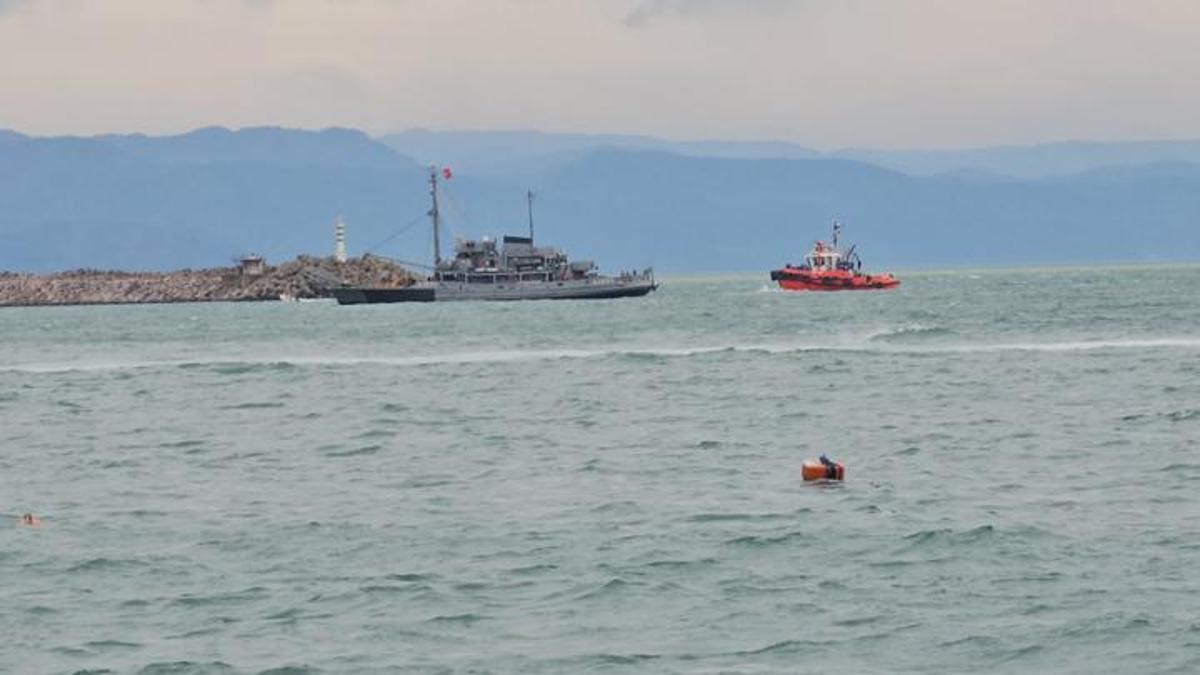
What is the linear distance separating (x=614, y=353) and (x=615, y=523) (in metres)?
61.1

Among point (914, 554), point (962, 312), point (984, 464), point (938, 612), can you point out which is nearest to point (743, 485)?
point (984, 464)

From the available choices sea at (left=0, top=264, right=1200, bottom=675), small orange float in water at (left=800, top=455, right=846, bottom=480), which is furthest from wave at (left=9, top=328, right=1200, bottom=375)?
small orange float in water at (left=800, top=455, right=846, bottom=480)

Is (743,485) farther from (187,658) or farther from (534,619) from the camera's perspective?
(187,658)

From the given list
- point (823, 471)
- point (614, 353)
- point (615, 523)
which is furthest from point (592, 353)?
point (615, 523)

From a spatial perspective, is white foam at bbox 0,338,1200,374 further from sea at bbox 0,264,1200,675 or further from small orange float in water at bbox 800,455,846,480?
small orange float in water at bbox 800,455,846,480

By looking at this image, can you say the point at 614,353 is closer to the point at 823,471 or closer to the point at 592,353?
the point at 592,353

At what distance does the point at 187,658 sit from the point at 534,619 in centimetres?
475

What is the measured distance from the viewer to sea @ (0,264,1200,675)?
1103 inches

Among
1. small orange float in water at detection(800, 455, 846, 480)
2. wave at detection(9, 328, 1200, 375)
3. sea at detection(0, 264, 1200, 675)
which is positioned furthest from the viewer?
wave at detection(9, 328, 1200, 375)

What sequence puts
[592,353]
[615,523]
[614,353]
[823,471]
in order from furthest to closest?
1. [592,353]
2. [614,353]
3. [823,471]
4. [615,523]

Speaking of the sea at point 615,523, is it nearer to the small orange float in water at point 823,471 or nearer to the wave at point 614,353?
the small orange float in water at point 823,471

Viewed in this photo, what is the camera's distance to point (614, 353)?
323 feet

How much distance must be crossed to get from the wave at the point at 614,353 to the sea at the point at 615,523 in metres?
10.4

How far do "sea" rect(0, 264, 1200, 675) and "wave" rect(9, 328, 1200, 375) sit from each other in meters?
10.4
